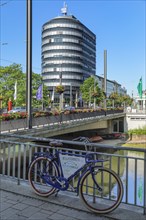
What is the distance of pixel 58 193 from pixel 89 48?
10626 cm

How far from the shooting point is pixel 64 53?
308 ft

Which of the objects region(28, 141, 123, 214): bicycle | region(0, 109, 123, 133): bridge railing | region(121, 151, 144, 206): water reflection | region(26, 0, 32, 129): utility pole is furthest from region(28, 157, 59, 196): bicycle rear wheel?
region(26, 0, 32, 129): utility pole

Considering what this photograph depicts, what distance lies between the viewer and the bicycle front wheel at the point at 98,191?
12.6 feet

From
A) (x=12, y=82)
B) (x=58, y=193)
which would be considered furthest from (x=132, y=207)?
(x=12, y=82)

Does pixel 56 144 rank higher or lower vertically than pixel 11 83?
lower

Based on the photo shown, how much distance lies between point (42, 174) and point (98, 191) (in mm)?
1042

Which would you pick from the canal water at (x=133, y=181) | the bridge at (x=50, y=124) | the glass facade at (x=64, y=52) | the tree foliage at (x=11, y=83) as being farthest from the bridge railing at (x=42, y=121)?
the glass facade at (x=64, y=52)

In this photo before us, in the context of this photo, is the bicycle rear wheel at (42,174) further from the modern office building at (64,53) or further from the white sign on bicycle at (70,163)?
the modern office building at (64,53)

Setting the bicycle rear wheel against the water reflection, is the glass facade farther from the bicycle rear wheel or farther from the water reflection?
the bicycle rear wheel

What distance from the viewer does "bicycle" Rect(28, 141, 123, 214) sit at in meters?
3.90

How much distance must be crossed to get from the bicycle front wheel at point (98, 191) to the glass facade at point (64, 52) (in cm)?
8893

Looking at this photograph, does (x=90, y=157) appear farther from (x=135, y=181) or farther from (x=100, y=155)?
(x=135, y=181)

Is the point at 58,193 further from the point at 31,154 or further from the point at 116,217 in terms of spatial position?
the point at 116,217

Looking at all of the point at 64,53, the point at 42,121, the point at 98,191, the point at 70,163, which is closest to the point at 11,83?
the point at 42,121
